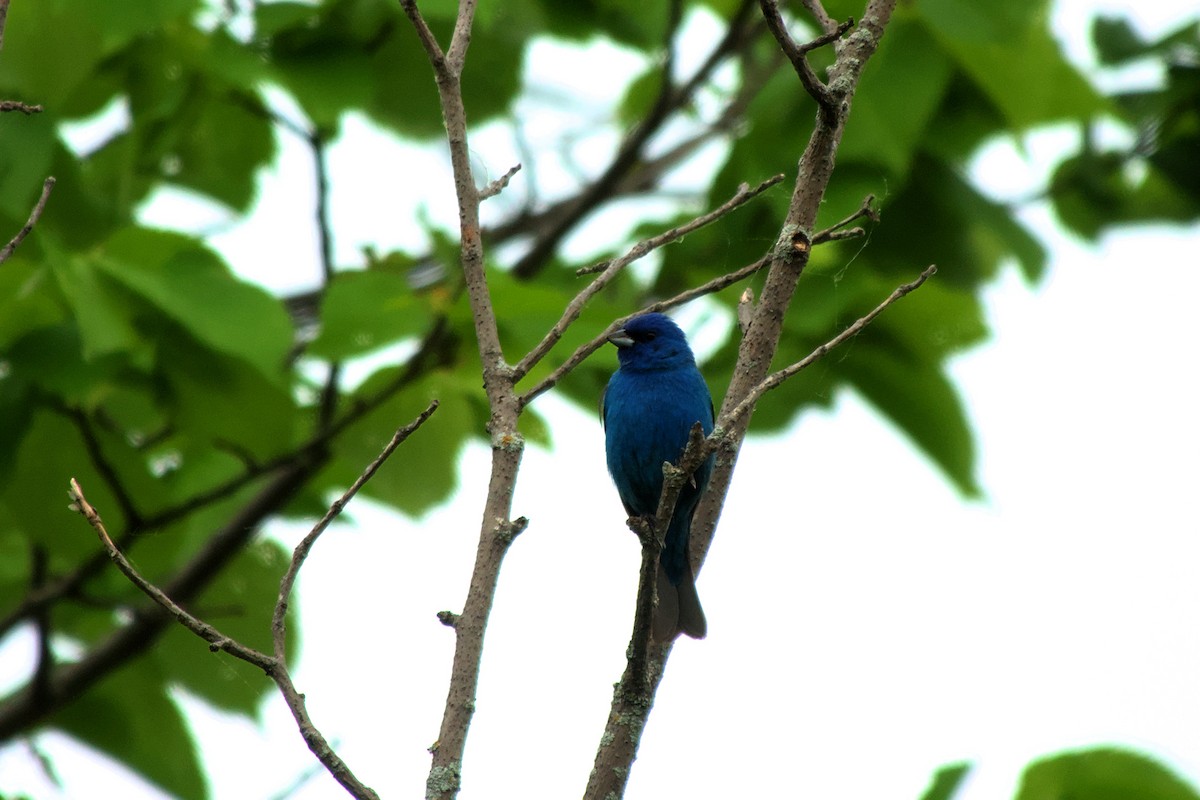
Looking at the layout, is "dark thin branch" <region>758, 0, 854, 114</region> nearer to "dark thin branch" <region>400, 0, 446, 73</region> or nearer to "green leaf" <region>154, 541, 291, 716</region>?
"dark thin branch" <region>400, 0, 446, 73</region>

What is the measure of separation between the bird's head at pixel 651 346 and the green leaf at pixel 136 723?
7.99 ft

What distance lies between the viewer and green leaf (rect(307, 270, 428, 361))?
508 centimetres

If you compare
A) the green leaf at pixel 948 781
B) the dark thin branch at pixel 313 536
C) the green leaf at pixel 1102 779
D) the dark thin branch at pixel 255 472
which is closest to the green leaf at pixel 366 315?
the dark thin branch at pixel 255 472

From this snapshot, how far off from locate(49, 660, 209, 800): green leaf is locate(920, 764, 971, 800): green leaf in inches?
128

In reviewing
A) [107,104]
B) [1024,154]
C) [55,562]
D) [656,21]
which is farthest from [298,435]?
[1024,154]

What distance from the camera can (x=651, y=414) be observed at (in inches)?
239

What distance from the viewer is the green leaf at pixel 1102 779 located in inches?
136

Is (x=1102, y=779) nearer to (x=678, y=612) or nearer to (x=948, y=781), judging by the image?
(x=948, y=781)

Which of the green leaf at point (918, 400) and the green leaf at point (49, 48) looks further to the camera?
the green leaf at point (918, 400)

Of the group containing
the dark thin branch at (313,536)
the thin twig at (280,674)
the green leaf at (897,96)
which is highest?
the green leaf at (897,96)

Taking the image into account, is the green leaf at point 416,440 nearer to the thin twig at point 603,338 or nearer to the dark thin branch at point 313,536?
the thin twig at point 603,338

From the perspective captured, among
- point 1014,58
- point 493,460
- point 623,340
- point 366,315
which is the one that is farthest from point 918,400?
point 493,460

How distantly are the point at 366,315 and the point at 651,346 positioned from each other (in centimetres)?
166

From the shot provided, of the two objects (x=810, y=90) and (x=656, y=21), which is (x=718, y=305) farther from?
(x=810, y=90)
